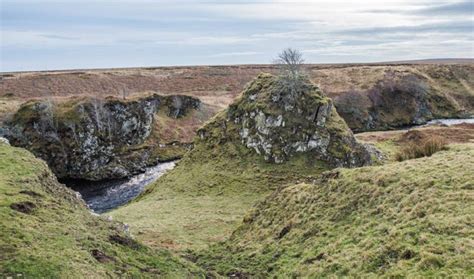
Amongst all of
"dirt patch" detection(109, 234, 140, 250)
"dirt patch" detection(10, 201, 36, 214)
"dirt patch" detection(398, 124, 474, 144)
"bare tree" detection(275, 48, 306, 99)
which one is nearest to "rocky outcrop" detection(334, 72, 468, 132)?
"dirt patch" detection(398, 124, 474, 144)

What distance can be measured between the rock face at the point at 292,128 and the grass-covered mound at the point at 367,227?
1989 cm

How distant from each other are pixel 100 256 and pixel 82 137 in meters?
60.7

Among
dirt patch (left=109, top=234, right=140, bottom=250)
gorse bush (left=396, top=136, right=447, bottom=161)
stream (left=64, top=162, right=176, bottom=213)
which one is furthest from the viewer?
stream (left=64, top=162, right=176, bottom=213)

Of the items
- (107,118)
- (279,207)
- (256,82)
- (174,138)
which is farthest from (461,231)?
(174,138)

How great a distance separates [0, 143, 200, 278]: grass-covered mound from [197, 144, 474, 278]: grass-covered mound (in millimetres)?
6258

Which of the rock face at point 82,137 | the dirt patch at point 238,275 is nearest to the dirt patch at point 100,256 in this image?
the dirt patch at point 238,275

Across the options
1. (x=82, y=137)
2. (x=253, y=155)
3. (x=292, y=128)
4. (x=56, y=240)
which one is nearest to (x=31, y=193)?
(x=56, y=240)

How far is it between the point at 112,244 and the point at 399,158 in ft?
78.7

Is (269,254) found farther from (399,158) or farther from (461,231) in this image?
(399,158)

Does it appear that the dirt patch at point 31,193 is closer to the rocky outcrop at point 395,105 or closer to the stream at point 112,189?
the stream at point 112,189

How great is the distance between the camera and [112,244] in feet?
75.9

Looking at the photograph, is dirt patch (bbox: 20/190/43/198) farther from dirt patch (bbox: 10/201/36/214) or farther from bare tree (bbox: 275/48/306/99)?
bare tree (bbox: 275/48/306/99)

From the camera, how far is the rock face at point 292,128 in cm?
5484

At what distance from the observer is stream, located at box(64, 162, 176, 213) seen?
5941cm
